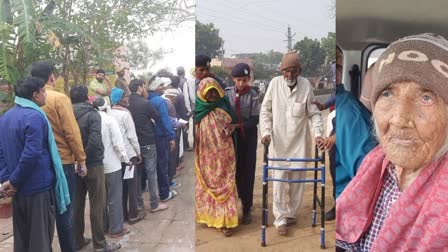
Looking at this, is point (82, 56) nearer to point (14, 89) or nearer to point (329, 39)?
point (14, 89)

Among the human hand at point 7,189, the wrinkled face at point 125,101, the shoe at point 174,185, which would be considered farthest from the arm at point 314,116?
the human hand at point 7,189

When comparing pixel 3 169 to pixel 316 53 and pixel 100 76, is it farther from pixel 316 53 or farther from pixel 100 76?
pixel 316 53

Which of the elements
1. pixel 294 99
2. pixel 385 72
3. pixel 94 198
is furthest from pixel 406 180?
pixel 94 198

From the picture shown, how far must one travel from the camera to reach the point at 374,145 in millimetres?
1450

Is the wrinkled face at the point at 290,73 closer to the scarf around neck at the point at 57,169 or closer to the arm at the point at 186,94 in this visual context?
the arm at the point at 186,94

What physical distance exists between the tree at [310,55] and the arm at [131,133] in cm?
63

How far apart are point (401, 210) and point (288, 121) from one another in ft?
1.62

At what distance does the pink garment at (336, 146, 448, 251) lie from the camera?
49.6 inches

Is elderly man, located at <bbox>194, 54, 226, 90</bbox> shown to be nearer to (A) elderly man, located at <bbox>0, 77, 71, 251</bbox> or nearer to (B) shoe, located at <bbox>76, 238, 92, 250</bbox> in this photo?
(A) elderly man, located at <bbox>0, 77, 71, 251</bbox>

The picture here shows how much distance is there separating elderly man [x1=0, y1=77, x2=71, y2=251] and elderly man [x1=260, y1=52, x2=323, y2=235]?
2.48ft

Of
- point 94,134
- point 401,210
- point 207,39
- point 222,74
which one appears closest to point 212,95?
point 222,74

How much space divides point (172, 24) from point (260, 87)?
37cm

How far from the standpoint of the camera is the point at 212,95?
1355 millimetres

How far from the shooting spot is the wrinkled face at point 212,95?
4.43ft
